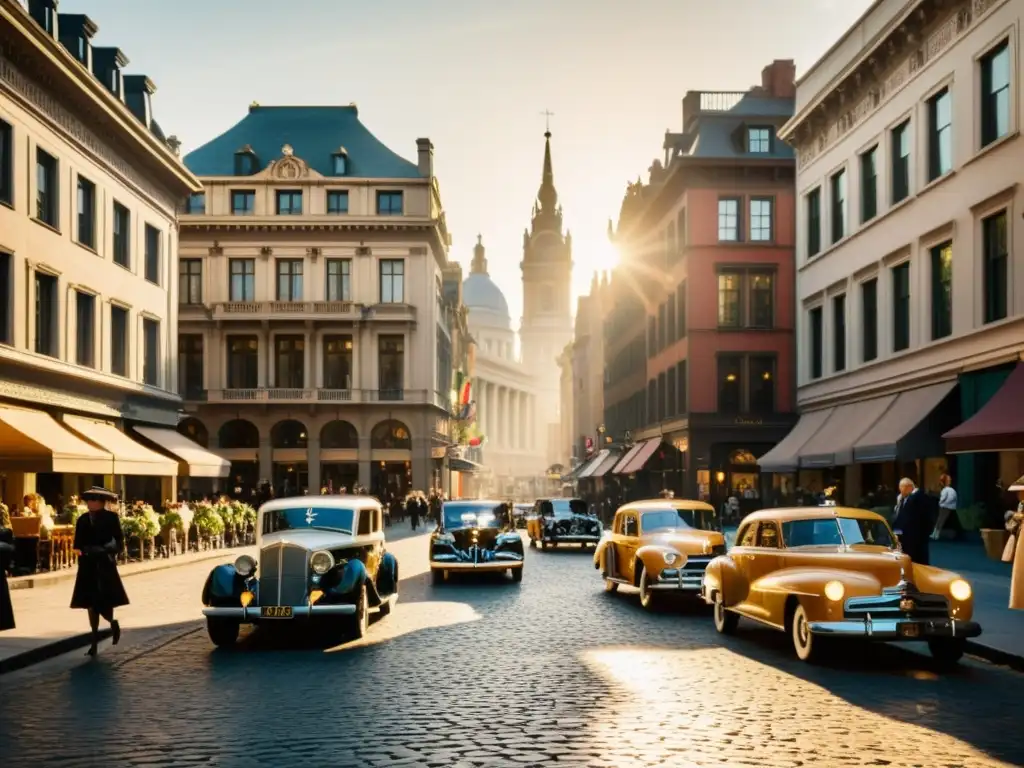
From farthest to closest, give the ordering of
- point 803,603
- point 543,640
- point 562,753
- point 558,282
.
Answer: point 558,282 → point 543,640 → point 803,603 → point 562,753

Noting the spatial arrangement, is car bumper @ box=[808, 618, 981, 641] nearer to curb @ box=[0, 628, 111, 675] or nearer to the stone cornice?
curb @ box=[0, 628, 111, 675]

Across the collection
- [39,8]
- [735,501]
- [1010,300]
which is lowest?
[735,501]

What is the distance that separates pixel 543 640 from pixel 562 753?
20.4 feet

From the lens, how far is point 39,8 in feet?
107

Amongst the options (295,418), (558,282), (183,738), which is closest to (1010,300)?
(183,738)

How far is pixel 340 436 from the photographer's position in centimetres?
7050

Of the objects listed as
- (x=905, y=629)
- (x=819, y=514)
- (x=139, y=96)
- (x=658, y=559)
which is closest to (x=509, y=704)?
(x=905, y=629)

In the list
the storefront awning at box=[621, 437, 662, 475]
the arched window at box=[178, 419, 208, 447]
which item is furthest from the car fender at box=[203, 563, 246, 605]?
the arched window at box=[178, 419, 208, 447]

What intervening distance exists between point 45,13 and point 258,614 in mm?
24385

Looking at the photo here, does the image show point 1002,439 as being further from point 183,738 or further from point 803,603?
point 183,738

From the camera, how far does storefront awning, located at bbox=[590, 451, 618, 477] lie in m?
68.0

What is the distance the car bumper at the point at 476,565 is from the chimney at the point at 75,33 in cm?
2044

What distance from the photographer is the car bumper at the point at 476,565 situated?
23000 millimetres

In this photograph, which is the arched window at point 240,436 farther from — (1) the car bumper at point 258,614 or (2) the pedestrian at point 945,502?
(1) the car bumper at point 258,614
